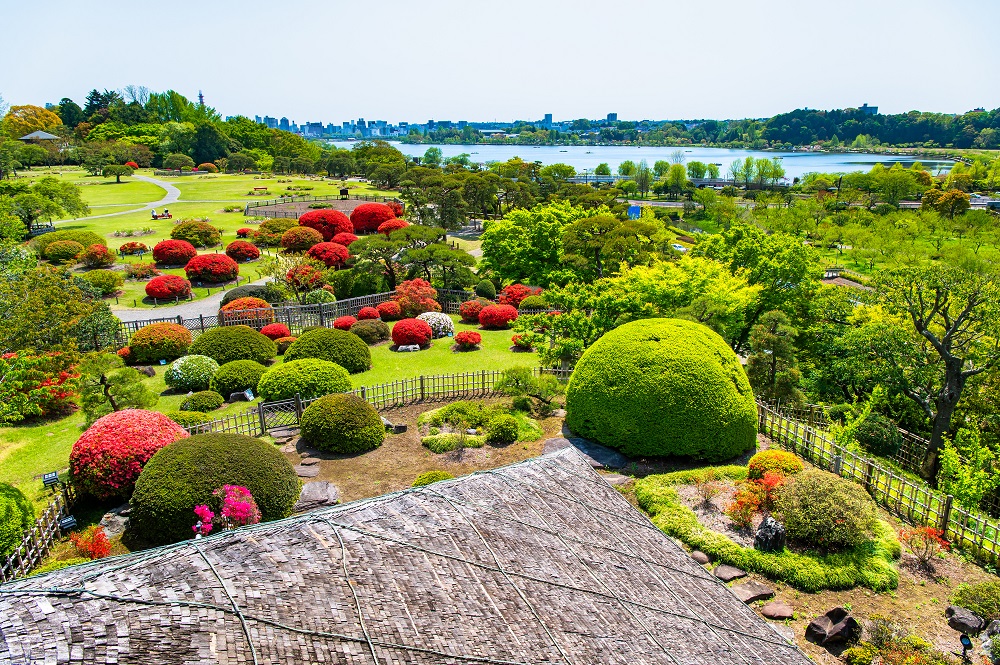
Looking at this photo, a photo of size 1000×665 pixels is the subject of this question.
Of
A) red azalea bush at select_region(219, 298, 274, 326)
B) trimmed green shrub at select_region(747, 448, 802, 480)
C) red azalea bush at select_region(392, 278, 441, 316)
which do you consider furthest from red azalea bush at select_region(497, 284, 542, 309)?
trimmed green shrub at select_region(747, 448, 802, 480)

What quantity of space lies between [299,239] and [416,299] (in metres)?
17.9

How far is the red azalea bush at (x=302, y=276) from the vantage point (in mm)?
32531

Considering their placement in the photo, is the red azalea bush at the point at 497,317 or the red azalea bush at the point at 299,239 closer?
the red azalea bush at the point at 497,317

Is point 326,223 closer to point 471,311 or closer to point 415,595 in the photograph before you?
point 471,311

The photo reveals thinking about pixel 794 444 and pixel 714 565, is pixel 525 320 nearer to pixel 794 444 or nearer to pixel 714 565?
pixel 794 444

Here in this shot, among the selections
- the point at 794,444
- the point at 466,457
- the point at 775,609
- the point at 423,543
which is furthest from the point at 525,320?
the point at 423,543

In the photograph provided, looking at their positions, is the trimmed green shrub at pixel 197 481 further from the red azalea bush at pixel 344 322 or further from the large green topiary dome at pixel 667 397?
the red azalea bush at pixel 344 322

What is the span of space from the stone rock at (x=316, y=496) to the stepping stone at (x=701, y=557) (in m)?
8.66

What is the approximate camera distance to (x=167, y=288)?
112 ft

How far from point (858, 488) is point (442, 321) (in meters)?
20.3

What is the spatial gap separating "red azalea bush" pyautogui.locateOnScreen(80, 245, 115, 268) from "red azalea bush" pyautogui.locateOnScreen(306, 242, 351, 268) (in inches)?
524

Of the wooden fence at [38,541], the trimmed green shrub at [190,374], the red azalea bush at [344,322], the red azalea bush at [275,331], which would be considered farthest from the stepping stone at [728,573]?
the red azalea bush at [275,331]

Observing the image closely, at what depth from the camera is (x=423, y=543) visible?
328 inches

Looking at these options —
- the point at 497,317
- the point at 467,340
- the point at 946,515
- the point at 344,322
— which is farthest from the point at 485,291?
the point at 946,515
